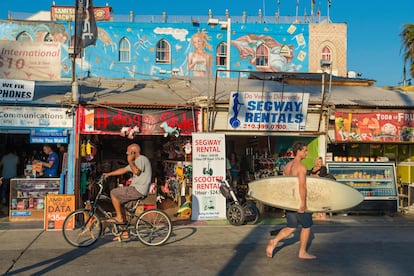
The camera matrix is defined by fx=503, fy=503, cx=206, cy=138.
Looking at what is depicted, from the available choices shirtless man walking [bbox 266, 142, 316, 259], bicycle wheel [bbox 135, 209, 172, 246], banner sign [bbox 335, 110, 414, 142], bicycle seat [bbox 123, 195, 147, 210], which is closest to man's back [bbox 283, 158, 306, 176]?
shirtless man walking [bbox 266, 142, 316, 259]

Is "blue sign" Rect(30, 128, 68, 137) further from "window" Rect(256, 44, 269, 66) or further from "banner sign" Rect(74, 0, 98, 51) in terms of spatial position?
"window" Rect(256, 44, 269, 66)

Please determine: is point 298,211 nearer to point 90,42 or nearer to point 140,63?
point 90,42

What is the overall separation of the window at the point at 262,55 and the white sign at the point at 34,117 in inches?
905

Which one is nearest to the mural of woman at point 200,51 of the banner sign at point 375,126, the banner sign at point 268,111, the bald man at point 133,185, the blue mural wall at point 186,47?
the blue mural wall at point 186,47

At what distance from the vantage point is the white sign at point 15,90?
39.8 feet

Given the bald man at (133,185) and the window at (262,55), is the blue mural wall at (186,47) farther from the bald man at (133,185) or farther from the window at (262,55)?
the bald man at (133,185)

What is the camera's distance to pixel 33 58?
13.4 metres

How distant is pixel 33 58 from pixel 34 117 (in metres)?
1.93

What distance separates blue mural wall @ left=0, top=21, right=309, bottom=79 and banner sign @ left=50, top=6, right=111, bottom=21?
857 millimetres

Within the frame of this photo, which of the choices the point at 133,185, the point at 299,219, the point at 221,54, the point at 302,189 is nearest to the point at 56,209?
the point at 133,185

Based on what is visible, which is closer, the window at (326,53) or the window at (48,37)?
the window at (48,37)

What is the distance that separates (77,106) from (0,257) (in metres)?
5.09

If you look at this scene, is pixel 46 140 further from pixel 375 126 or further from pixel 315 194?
pixel 375 126

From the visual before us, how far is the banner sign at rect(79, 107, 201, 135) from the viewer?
1263 cm
